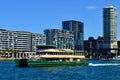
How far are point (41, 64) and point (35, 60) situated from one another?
11.8ft

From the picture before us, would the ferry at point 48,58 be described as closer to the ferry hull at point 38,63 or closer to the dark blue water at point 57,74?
the ferry hull at point 38,63

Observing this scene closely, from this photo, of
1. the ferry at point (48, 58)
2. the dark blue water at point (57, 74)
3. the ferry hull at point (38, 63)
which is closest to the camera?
the dark blue water at point (57, 74)

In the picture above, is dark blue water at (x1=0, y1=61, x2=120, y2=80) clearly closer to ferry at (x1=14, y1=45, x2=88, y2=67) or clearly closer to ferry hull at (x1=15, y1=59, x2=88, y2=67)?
ferry hull at (x1=15, y1=59, x2=88, y2=67)

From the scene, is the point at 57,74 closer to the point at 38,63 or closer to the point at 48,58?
the point at 38,63

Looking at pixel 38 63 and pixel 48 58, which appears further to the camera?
pixel 48 58

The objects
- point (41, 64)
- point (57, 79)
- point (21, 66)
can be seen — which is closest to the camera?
point (57, 79)

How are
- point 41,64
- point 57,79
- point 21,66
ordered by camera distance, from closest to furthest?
point 57,79, point 41,64, point 21,66

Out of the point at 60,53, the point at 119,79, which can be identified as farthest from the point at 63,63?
the point at 119,79

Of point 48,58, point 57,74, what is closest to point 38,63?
point 48,58

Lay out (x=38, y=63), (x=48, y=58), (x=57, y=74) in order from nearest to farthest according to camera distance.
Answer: (x=57, y=74) < (x=38, y=63) < (x=48, y=58)

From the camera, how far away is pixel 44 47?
450 ft

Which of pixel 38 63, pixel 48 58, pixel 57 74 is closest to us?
pixel 57 74

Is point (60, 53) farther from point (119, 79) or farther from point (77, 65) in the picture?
point (119, 79)

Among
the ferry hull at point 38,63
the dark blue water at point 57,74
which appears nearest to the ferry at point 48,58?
the ferry hull at point 38,63
